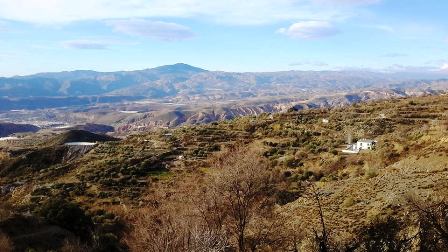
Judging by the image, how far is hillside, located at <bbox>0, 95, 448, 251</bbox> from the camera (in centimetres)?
2431

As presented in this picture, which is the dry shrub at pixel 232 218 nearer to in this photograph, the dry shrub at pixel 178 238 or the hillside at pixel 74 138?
the dry shrub at pixel 178 238

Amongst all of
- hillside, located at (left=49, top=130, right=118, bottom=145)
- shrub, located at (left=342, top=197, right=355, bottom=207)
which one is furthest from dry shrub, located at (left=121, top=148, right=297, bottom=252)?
hillside, located at (left=49, top=130, right=118, bottom=145)

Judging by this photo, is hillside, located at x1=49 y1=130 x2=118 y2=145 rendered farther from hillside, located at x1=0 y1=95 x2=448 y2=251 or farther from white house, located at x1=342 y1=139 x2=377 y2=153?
white house, located at x1=342 y1=139 x2=377 y2=153

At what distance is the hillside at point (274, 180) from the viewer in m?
24.3

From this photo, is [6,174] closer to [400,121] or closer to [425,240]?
[400,121]

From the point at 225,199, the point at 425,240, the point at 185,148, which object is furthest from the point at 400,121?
the point at 425,240

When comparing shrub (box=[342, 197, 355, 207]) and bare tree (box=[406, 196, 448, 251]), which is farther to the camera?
shrub (box=[342, 197, 355, 207])

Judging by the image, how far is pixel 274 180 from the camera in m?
42.9

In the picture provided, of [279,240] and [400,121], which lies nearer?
[279,240]

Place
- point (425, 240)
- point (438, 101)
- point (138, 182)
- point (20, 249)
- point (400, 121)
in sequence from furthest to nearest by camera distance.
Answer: point (438, 101)
point (400, 121)
point (138, 182)
point (20, 249)
point (425, 240)

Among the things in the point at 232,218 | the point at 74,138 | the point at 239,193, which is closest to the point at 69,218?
the point at 232,218

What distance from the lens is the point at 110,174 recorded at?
2472 inches

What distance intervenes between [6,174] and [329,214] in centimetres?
6656

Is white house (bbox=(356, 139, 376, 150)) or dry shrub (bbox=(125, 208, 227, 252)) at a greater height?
dry shrub (bbox=(125, 208, 227, 252))
